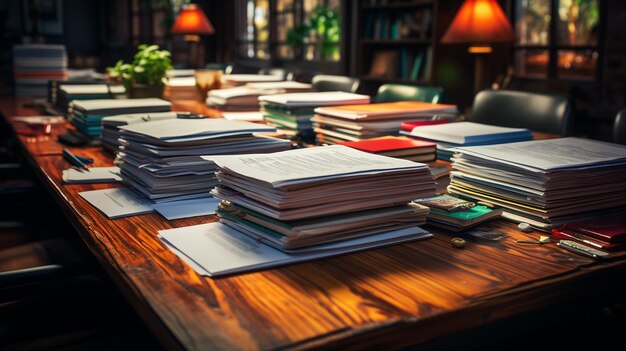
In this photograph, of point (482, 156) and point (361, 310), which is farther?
point (482, 156)

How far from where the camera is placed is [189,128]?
133cm

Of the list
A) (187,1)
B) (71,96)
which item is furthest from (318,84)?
(187,1)

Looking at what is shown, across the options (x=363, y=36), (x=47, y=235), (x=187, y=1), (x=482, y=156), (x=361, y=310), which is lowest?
(x=47, y=235)

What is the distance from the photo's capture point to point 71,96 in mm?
2711

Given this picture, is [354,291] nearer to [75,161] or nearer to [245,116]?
[75,161]

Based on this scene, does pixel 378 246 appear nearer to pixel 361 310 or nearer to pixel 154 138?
pixel 361 310

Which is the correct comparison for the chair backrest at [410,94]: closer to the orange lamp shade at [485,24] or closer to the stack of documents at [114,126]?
the orange lamp shade at [485,24]

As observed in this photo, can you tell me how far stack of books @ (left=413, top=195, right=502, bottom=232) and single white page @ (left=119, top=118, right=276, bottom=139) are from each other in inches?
17.1

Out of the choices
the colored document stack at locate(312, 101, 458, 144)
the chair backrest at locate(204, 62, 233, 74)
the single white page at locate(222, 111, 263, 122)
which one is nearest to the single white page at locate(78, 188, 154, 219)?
the colored document stack at locate(312, 101, 458, 144)

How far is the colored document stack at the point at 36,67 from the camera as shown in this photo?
4117mm

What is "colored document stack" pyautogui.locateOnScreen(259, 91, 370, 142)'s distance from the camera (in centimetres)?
201

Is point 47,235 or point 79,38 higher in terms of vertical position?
point 79,38

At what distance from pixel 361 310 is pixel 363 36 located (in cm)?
520

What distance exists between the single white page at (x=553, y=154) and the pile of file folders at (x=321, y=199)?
170mm
